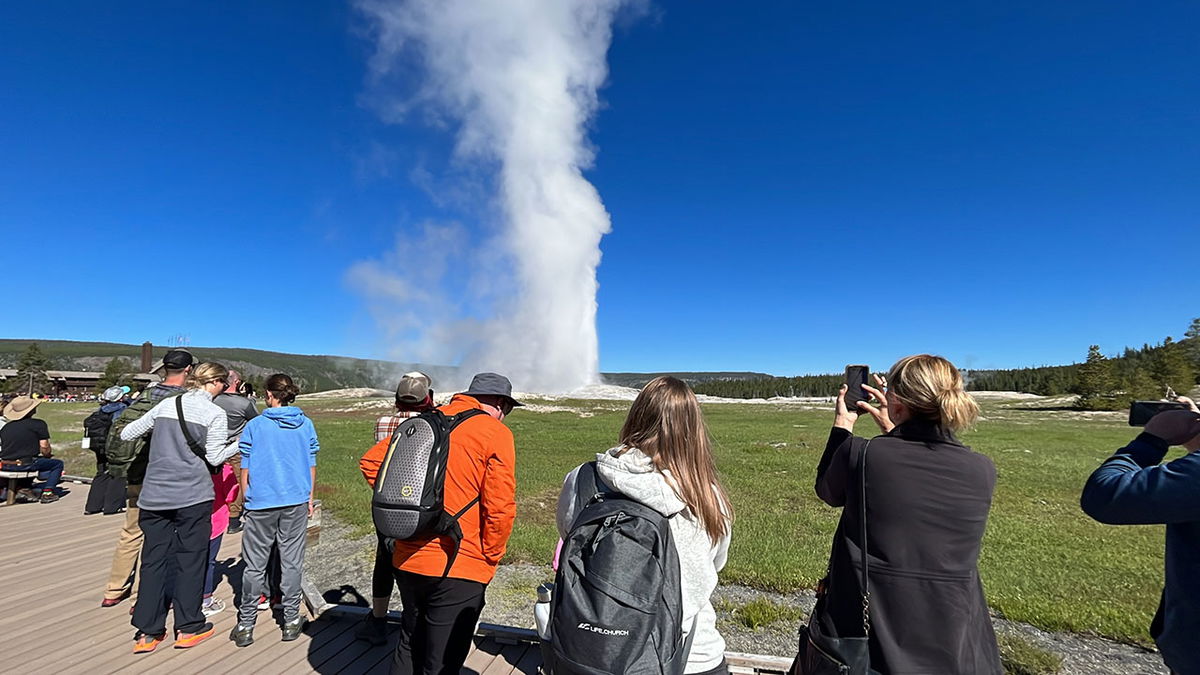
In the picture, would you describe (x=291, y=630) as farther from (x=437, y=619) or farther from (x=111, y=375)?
(x=111, y=375)

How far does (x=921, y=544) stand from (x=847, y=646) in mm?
584

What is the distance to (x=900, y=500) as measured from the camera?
2.51 metres

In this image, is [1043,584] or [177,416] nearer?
[177,416]

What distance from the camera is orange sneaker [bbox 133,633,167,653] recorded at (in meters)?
4.81

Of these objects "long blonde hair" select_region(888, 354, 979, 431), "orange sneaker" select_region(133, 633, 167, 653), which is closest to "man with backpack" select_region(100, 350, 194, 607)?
"orange sneaker" select_region(133, 633, 167, 653)

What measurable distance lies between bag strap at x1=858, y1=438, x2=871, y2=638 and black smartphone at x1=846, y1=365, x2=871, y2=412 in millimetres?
516

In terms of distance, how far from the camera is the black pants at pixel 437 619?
3.44 metres

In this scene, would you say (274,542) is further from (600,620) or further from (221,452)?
(600,620)

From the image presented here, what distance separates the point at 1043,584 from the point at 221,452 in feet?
35.8

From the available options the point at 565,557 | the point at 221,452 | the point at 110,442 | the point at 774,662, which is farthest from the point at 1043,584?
the point at 110,442

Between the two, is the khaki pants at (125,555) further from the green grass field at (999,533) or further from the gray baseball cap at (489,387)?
the green grass field at (999,533)

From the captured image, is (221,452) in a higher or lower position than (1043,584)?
higher

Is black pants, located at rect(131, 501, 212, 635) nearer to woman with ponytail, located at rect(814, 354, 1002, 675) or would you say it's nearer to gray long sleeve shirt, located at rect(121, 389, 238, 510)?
gray long sleeve shirt, located at rect(121, 389, 238, 510)

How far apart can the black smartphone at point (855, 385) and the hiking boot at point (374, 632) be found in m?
4.66
